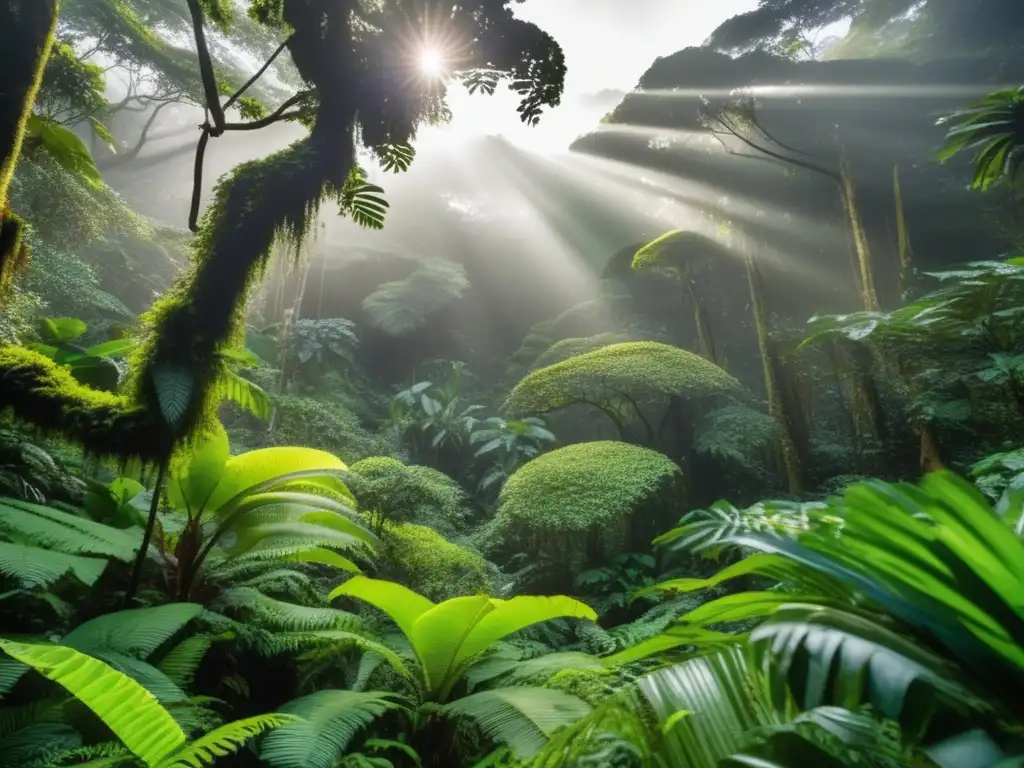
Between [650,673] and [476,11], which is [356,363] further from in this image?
[650,673]

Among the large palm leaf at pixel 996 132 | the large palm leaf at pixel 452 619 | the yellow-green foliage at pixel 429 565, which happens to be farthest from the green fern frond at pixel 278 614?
the large palm leaf at pixel 996 132

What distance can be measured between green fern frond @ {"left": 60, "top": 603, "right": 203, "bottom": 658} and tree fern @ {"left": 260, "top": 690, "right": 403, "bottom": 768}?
22.6 inches

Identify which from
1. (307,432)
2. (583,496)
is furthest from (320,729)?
(307,432)

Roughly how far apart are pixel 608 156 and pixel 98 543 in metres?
12.9

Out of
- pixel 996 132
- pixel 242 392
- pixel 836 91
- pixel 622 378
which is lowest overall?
pixel 622 378

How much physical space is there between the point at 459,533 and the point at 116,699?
589 cm

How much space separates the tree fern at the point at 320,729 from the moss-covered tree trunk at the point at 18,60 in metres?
2.25

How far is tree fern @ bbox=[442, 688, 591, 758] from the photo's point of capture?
6.26 ft

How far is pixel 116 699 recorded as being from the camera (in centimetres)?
109

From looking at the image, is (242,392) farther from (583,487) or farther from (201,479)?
(583,487)

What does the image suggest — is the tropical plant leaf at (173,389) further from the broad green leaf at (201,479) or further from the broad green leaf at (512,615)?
the broad green leaf at (512,615)

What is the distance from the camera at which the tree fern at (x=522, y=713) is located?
6.26 feet

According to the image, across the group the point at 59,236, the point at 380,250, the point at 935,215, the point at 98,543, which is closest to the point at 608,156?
the point at 935,215

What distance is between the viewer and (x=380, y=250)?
57.7 ft
